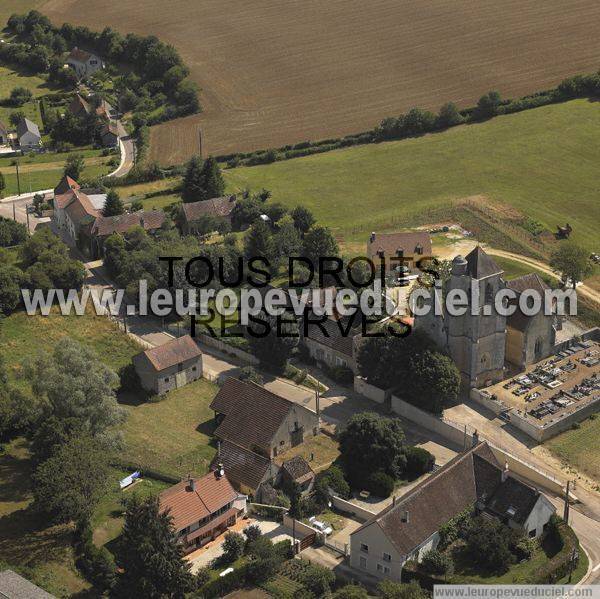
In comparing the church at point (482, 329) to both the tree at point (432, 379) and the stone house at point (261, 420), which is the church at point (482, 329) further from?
the stone house at point (261, 420)

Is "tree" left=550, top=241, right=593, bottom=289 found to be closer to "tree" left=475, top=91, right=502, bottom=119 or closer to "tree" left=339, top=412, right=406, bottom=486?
"tree" left=339, top=412, right=406, bottom=486

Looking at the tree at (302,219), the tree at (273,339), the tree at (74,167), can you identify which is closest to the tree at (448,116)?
the tree at (302,219)

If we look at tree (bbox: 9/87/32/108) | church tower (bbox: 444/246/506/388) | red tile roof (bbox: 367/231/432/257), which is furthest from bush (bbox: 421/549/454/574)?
tree (bbox: 9/87/32/108)

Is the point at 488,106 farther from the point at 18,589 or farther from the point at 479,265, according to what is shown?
the point at 18,589

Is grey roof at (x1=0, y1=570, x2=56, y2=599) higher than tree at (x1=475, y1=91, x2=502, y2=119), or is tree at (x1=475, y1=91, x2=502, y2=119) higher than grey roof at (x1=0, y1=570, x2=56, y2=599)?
tree at (x1=475, y1=91, x2=502, y2=119)

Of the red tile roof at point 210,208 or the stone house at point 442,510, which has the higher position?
the red tile roof at point 210,208

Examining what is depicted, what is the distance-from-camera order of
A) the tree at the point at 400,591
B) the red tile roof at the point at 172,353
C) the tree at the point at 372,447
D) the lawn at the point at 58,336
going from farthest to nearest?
the lawn at the point at 58,336, the red tile roof at the point at 172,353, the tree at the point at 372,447, the tree at the point at 400,591
